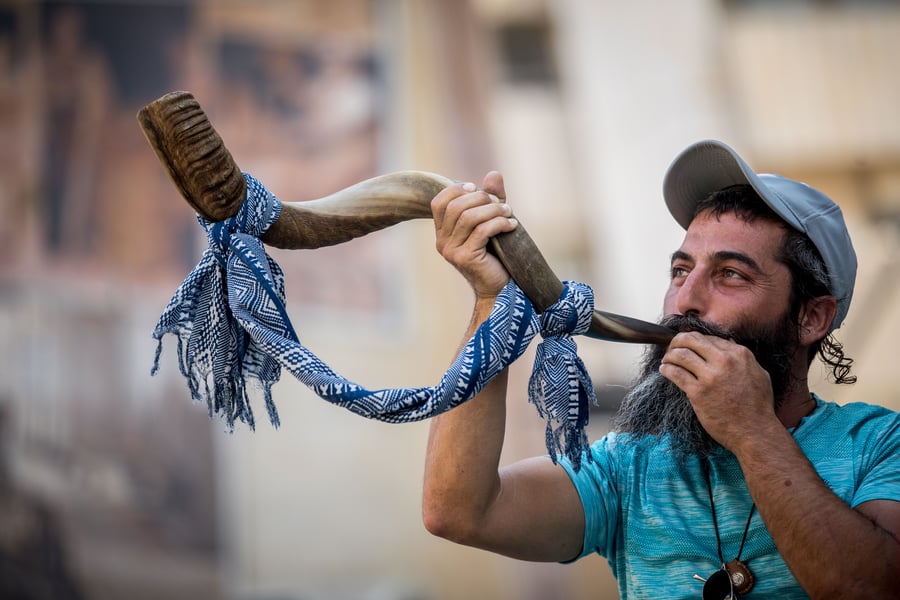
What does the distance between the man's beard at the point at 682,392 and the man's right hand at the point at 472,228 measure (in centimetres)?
44

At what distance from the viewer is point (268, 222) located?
1.79 metres

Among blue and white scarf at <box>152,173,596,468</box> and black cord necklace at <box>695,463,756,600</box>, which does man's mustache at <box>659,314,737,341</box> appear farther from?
black cord necklace at <box>695,463,756,600</box>

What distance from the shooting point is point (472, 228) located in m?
1.80

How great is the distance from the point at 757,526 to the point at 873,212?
34.9 ft

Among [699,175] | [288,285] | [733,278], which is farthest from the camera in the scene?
[288,285]

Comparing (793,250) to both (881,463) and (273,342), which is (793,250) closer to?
(881,463)

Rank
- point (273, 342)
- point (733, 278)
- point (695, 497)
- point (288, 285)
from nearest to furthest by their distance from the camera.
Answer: point (273, 342), point (695, 497), point (733, 278), point (288, 285)

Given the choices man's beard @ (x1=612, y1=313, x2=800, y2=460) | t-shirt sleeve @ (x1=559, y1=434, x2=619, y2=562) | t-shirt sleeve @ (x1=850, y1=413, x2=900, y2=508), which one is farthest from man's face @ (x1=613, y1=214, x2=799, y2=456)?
t-shirt sleeve @ (x1=850, y1=413, x2=900, y2=508)

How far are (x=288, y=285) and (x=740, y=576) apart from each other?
247 inches

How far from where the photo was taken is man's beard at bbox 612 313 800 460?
201 cm

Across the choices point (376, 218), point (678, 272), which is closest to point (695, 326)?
point (678, 272)

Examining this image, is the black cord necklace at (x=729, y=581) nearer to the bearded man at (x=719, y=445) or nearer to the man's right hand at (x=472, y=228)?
the bearded man at (x=719, y=445)

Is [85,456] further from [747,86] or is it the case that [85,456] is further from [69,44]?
[747,86]

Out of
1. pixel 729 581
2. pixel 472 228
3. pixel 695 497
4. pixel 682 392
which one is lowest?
pixel 729 581
